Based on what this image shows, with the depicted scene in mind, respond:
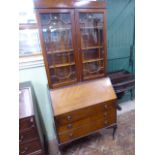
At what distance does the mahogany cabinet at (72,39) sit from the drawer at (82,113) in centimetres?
34

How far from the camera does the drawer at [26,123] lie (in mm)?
1112

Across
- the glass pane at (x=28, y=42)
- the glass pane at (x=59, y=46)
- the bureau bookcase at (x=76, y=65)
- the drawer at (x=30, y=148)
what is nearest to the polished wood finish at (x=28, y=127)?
the drawer at (x=30, y=148)

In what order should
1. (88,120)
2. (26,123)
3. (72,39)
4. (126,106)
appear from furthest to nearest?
(126,106), (88,120), (72,39), (26,123)

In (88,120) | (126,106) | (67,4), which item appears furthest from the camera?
(126,106)

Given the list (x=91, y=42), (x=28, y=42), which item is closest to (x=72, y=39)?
(x=91, y=42)

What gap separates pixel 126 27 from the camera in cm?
228

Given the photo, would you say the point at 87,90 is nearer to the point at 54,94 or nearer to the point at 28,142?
the point at 54,94

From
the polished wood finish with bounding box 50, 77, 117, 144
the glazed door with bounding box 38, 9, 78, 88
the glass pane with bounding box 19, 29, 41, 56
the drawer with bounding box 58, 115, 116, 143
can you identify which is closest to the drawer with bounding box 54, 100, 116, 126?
the polished wood finish with bounding box 50, 77, 117, 144

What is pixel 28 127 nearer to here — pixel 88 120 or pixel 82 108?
pixel 82 108

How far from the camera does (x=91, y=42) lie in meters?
1.57

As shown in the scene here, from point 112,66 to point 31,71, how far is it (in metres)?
1.41

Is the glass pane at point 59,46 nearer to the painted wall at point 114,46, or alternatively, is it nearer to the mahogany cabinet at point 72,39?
the mahogany cabinet at point 72,39

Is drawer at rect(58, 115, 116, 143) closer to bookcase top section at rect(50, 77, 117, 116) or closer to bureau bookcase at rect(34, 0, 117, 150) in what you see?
bureau bookcase at rect(34, 0, 117, 150)

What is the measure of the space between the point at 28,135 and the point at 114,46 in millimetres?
1853
